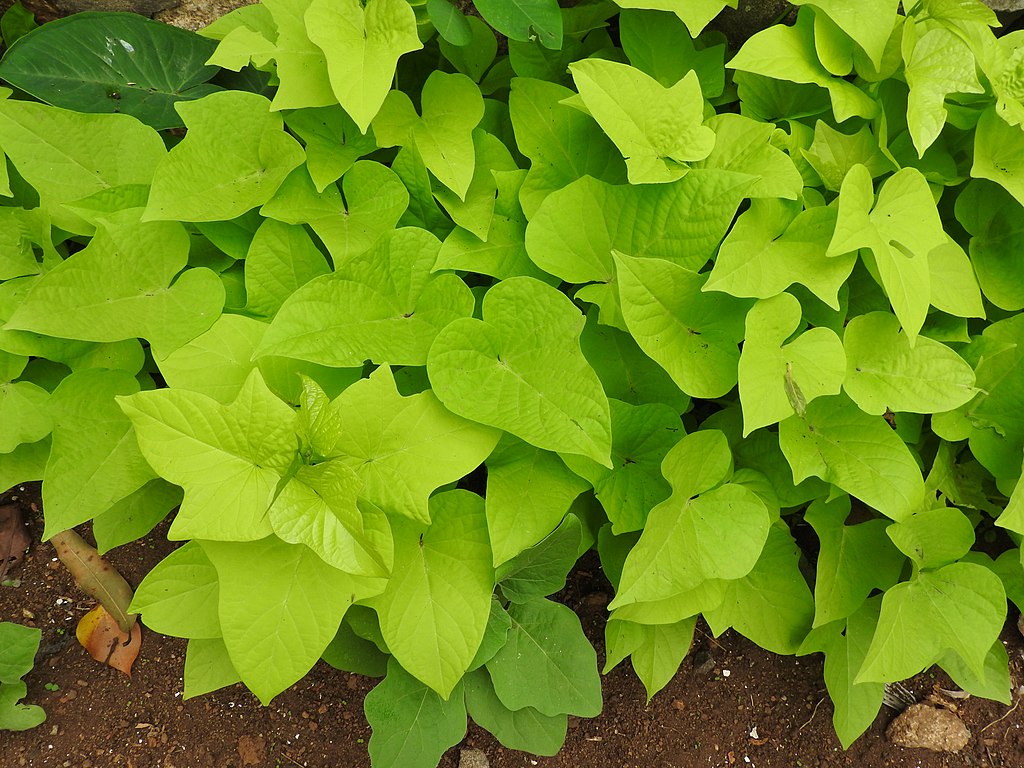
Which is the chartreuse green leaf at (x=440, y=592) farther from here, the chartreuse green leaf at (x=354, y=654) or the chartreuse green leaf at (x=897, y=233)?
the chartreuse green leaf at (x=897, y=233)

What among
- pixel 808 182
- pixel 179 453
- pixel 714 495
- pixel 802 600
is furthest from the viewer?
pixel 802 600

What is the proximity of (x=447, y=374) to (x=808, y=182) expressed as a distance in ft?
2.24

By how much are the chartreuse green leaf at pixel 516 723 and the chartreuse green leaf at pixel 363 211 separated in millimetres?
813

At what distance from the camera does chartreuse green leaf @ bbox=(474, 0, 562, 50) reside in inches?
46.6

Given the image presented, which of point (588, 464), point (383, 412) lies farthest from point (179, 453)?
point (588, 464)

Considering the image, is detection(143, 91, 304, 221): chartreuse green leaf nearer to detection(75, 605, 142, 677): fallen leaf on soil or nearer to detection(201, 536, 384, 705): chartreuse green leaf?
detection(201, 536, 384, 705): chartreuse green leaf

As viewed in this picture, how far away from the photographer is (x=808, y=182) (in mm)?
1274

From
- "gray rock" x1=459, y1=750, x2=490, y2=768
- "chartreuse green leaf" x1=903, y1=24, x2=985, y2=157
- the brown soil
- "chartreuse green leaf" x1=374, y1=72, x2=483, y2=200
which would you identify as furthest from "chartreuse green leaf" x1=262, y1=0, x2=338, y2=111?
"gray rock" x1=459, y1=750, x2=490, y2=768

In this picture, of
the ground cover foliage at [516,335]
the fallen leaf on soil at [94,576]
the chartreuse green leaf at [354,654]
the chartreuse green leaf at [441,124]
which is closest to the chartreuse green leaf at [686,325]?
Result: the ground cover foliage at [516,335]

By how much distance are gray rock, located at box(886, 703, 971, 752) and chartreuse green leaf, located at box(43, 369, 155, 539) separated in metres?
1.50

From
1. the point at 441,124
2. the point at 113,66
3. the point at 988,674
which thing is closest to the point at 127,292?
the point at 113,66

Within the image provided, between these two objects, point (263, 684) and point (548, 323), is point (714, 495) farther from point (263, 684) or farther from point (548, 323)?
point (263, 684)

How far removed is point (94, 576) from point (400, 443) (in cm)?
88

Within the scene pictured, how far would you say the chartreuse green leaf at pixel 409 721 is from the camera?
1.34 m
